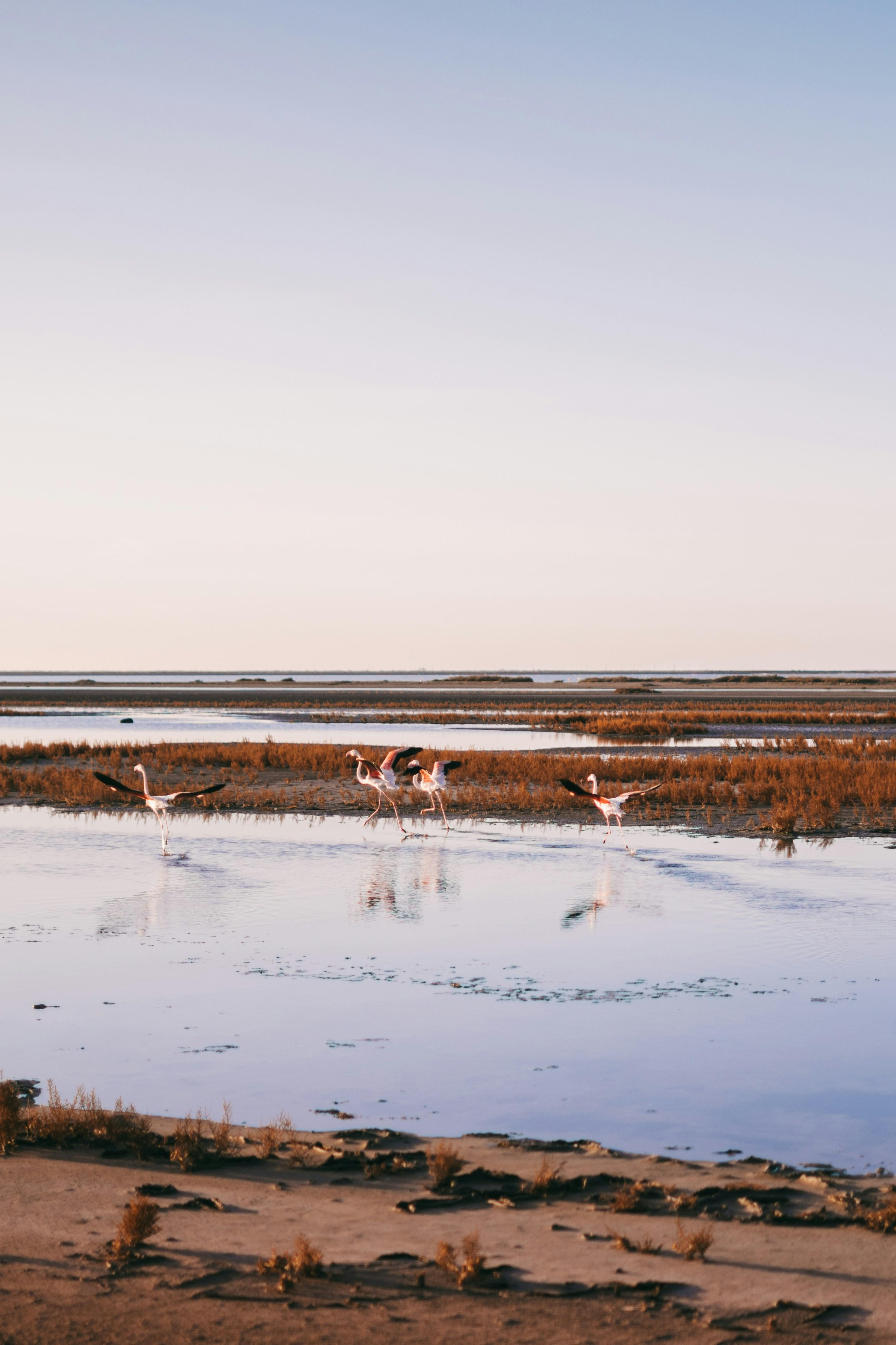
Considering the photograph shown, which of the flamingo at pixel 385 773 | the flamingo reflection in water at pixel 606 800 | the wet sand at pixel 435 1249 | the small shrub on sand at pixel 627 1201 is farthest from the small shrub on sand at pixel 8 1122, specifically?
the flamingo at pixel 385 773

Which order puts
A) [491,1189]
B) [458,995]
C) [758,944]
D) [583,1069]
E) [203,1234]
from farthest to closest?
[758,944]
[458,995]
[583,1069]
[491,1189]
[203,1234]

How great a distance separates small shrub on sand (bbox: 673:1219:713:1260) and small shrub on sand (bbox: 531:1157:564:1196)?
832mm

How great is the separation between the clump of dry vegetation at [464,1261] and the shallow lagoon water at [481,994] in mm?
1931

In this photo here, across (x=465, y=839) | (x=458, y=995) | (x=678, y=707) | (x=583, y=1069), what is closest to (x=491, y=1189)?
(x=583, y=1069)

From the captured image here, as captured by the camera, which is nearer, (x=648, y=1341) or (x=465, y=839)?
(x=648, y=1341)

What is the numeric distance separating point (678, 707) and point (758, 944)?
72060mm

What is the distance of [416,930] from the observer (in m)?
13.9

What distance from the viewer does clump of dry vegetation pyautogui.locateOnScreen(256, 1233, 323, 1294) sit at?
5.66m

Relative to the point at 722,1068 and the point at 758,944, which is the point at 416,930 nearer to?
the point at 758,944

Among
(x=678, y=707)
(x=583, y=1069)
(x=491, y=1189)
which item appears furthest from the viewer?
(x=678, y=707)

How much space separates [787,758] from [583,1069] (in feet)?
102

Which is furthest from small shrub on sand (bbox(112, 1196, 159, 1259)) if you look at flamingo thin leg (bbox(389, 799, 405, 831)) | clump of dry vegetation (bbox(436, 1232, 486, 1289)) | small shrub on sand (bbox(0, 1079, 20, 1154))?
flamingo thin leg (bbox(389, 799, 405, 831))

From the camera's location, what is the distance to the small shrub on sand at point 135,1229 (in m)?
5.92

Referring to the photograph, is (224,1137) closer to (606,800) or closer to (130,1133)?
(130,1133)
